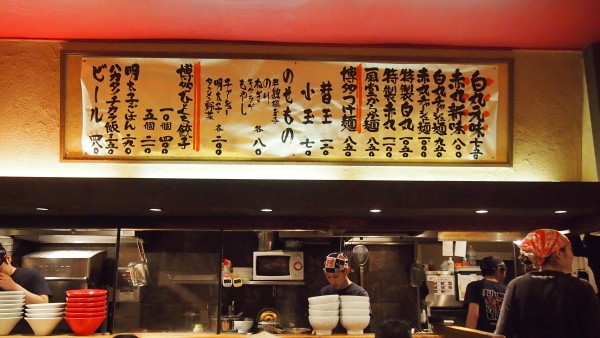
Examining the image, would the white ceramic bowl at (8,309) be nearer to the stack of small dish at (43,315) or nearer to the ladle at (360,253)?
the stack of small dish at (43,315)

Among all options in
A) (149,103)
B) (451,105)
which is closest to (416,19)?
(451,105)

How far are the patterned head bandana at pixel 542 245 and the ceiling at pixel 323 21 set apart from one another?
70.1 inches

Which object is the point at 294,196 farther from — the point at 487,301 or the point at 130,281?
the point at 130,281

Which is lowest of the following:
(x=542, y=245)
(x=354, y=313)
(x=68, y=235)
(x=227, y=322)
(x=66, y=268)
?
(x=227, y=322)

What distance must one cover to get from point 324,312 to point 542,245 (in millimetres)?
1861

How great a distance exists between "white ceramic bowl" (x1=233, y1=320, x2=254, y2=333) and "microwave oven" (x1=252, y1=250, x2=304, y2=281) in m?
0.59

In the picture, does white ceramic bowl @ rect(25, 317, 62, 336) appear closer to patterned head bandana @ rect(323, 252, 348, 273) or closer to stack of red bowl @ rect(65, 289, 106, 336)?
stack of red bowl @ rect(65, 289, 106, 336)

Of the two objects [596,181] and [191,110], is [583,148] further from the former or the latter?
[191,110]

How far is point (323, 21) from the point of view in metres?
5.12

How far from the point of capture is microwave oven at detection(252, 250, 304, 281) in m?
8.10

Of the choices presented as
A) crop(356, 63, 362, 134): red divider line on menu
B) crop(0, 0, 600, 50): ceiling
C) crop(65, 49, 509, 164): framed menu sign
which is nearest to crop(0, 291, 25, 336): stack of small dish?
crop(65, 49, 509, 164): framed menu sign

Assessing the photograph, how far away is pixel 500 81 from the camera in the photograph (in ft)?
18.7

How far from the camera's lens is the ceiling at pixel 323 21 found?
4.82m

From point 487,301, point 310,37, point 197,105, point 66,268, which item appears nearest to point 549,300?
point 487,301
